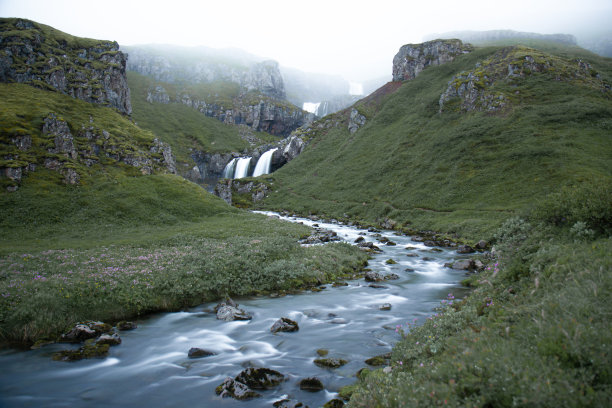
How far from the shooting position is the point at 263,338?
45.5ft

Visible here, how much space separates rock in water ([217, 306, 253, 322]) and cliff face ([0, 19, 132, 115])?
81.0 m

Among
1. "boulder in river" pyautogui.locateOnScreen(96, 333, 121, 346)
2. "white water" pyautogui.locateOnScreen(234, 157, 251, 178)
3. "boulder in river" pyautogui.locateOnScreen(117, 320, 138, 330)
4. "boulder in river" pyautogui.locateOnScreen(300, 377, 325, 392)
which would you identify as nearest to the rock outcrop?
"boulder in river" pyautogui.locateOnScreen(300, 377, 325, 392)

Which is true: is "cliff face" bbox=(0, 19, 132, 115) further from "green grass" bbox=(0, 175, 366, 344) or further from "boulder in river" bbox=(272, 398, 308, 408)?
"boulder in river" bbox=(272, 398, 308, 408)

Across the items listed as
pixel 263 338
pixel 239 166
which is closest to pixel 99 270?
pixel 263 338

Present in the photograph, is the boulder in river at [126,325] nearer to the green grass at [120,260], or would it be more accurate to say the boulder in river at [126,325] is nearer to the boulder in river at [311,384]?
the green grass at [120,260]

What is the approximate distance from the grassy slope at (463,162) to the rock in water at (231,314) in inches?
1155

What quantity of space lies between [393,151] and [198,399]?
77.7 m

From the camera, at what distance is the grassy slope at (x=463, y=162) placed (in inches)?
1811

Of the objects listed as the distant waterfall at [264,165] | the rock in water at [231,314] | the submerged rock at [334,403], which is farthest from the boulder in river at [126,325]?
the distant waterfall at [264,165]

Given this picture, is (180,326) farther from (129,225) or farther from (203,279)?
(129,225)

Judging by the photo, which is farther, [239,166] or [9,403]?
[239,166]

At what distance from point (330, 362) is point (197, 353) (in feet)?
17.1

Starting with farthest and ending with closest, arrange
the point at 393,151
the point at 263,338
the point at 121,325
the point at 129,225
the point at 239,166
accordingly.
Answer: the point at 239,166
the point at 393,151
the point at 129,225
the point at 121,325
the point at 263,338

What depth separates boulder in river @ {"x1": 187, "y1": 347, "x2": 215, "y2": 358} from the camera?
12.5m
